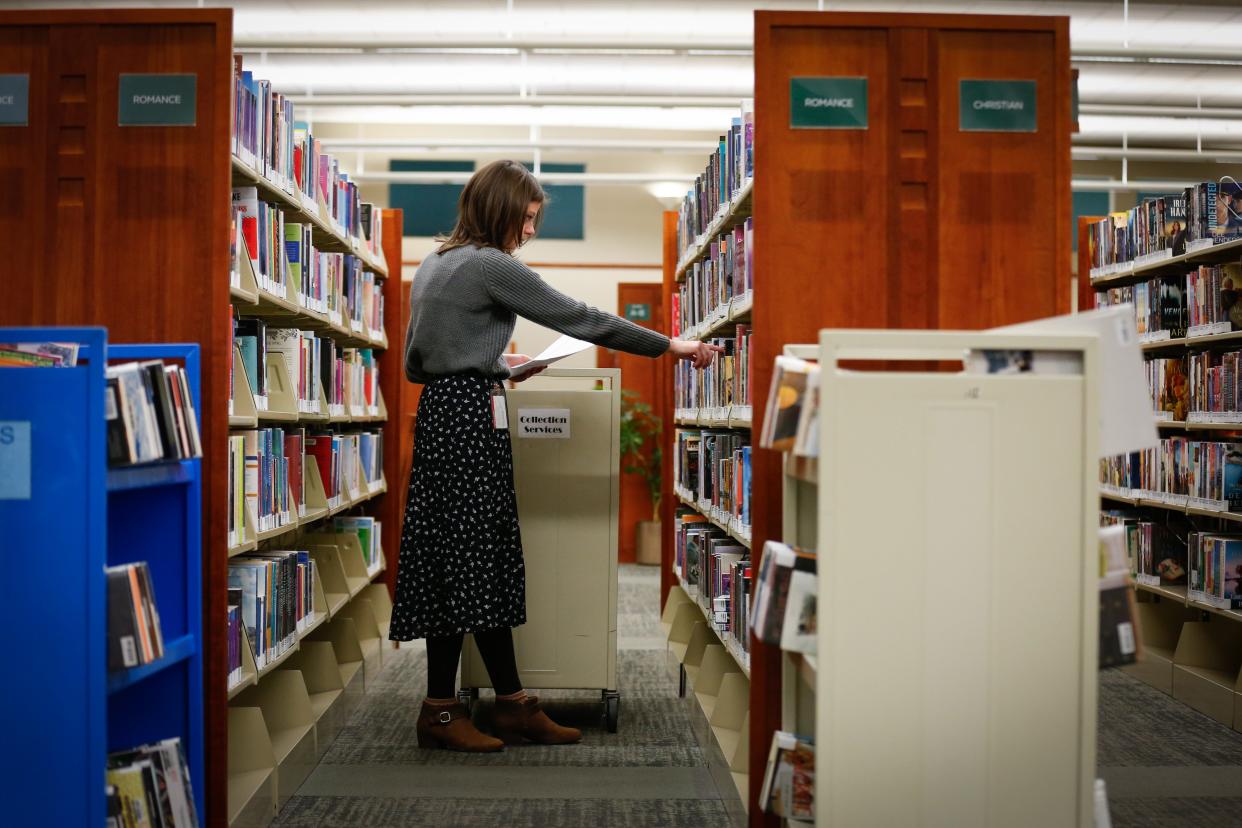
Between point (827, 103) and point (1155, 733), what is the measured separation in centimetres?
244

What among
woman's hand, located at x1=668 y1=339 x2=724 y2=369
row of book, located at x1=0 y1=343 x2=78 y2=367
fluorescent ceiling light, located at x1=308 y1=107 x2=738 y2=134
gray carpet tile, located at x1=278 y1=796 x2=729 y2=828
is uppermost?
fluorescent ceiling light, located at x1=308 y1=107 x2=738 y2=134

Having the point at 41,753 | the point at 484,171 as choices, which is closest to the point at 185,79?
the point at 484,171

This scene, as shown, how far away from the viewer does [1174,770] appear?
3.02 metres

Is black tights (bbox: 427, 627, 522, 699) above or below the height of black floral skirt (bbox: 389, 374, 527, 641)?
below

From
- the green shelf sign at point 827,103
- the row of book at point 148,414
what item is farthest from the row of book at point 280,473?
the green shelf sign at point 827,103

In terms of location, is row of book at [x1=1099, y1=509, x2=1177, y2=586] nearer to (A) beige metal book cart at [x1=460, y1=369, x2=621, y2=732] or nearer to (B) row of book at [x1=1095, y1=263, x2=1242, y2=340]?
(B) row of book at [x1=1095, y1=263, x2=1242, y2=340]

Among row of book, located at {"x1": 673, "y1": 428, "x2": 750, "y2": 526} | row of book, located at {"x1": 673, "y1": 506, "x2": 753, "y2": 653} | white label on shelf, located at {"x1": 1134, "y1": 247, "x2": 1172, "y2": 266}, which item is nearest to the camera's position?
row of book, located at {"x1": 673, "y1": 506, "x2": 753, "y2": 653}

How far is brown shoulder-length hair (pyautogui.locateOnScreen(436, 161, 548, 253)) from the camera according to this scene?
298 centimetres

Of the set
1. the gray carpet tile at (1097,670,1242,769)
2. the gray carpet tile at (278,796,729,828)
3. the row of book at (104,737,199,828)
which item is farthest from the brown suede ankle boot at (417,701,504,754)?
the gray carpet tile at (1097,670,1242,769)

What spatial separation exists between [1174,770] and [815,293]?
6.20ft

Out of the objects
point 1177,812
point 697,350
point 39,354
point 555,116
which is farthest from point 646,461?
point 39,354

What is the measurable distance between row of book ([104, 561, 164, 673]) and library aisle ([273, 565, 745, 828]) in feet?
2.94

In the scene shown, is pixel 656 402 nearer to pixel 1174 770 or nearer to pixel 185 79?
pixel 1174 770

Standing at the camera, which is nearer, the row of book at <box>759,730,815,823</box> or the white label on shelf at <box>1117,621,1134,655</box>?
the white label on shelf at <box>1117,621,1134,655</box>
